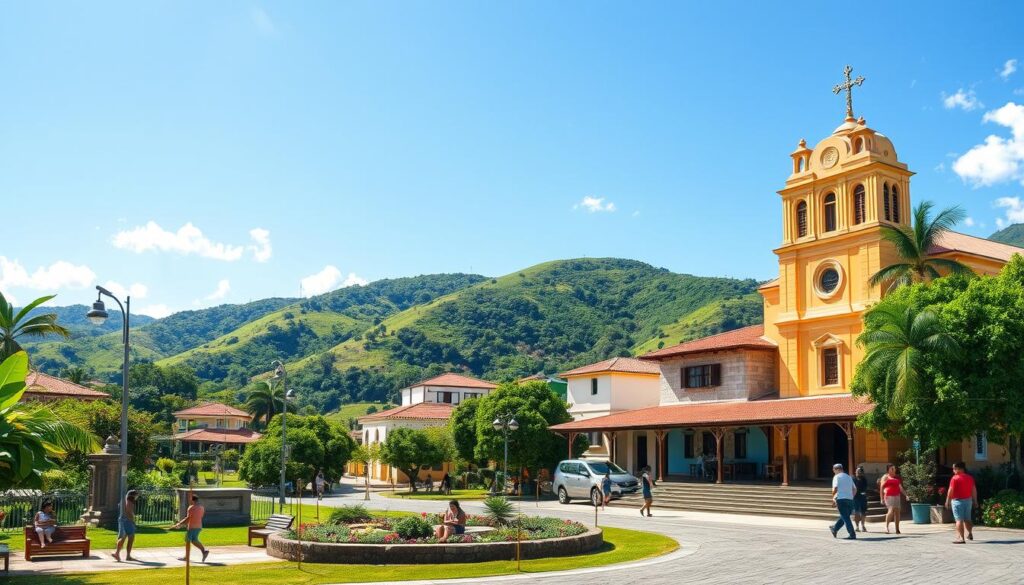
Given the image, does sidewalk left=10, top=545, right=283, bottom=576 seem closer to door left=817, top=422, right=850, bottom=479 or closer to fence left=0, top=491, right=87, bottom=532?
fence left=0, top=491, right=87, bottom=532

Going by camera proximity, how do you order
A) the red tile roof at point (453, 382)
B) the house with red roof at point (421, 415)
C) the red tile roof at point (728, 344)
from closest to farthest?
the red tile roof at point (728, 344) → the house with red roof at point (421, 415) → the red tile roof at point (453, 382)

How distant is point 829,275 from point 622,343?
119172mm

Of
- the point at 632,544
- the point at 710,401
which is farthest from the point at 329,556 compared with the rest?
the point at 710,401

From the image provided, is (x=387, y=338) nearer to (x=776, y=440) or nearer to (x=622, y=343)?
(x=622, y=343)

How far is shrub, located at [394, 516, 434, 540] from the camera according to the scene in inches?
738

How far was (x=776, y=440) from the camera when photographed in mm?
38438

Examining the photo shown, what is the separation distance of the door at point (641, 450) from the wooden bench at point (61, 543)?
30576 millimetres

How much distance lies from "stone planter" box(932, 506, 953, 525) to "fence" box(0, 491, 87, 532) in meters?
24.9

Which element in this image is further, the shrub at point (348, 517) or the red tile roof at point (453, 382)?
the red tile roof at point (453, 382)

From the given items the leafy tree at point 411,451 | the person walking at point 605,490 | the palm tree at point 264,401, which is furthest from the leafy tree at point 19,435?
the palm tree at point 264,401

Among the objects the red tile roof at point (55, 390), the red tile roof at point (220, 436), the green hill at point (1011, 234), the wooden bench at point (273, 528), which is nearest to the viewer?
the wooden bench at point (273, 528)

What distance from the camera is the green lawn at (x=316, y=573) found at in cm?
1551

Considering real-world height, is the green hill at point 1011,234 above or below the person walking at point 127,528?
above

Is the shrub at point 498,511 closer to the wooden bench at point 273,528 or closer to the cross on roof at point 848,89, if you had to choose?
the wooden bench at point 273,528
